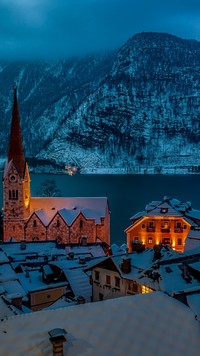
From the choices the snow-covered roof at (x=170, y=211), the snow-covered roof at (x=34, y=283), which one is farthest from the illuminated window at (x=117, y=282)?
the snow-covered roof at (x=170, y=211)

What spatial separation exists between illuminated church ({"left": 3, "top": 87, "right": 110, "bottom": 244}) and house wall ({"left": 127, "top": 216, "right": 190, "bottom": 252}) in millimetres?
8734

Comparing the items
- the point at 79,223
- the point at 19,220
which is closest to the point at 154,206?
the point at 79,223

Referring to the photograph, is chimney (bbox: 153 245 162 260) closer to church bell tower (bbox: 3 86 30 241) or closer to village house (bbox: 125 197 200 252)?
village house (bbox: 125 197 200 252)

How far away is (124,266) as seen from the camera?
25.1 meters

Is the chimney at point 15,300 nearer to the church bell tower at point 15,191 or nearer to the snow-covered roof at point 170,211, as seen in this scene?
the snow-covered roof at point 170,211

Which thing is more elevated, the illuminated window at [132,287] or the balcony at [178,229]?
the balcony at [178,229]

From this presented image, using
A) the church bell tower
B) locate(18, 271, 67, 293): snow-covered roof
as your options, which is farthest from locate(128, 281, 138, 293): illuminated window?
the church bell tower

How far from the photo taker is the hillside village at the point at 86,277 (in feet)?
34.9

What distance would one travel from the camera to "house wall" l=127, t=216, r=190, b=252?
176 ft

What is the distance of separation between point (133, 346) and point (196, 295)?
4679 mm

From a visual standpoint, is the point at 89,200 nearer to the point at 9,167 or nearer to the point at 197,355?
the point at 9,167

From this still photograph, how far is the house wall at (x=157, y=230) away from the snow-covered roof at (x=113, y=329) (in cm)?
4135

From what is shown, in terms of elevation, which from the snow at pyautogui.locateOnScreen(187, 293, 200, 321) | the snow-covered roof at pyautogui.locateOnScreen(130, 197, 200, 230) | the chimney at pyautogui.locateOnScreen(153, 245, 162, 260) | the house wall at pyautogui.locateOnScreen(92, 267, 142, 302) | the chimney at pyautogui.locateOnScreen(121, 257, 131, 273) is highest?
the snow-covered roof at pyautogui.locateOnScreen(130, 197, 200, 230)

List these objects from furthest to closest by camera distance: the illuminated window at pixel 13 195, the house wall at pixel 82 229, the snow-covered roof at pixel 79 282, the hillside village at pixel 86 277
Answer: the illuminated window at pixel 13 195 < the house wall at pixel 82 229 < the snow-covered roof at pixel 79 282 < the hillside village at pixel 86 277
